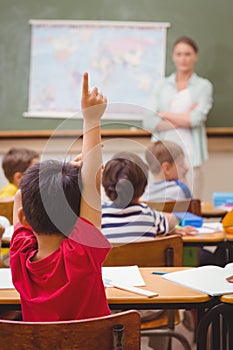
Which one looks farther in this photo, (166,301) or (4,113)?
(4,113)

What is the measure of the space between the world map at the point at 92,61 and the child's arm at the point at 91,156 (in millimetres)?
4193

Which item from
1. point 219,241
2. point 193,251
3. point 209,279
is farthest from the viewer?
point 193,251

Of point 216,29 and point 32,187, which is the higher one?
point 216,29

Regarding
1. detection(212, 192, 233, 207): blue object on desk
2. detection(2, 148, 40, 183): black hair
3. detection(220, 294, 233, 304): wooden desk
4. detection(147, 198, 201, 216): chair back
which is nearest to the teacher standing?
detection(212, 192, 233, 207): blue object on desk

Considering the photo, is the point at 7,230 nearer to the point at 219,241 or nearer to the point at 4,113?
the point at 219,241

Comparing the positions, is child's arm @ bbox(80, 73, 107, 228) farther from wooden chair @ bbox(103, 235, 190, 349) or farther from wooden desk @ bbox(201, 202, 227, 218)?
wooden desk @ bbox(201, 202, 227, 218)

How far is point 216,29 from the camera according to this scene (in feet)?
20.1

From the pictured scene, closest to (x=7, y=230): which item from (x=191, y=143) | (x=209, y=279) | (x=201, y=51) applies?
(x=209, y=279)

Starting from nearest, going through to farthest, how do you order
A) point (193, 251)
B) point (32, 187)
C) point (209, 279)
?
point (32, 187) → point (209, 279) → point (193, 251)

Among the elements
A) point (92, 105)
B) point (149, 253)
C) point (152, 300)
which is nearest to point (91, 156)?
point (92, 105)

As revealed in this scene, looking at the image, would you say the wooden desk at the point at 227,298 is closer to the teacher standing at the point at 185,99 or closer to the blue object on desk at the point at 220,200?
the blue object on desk at the point at 220,200

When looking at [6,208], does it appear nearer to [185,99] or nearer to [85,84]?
[85,84]

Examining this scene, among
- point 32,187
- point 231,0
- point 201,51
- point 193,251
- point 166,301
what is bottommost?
point 193,251

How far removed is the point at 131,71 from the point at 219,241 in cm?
323
